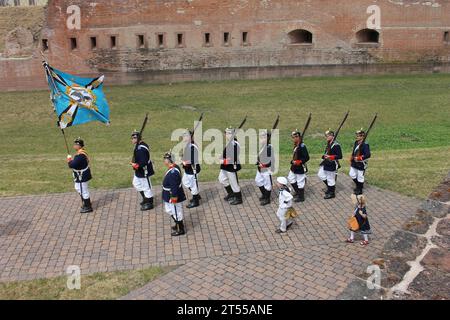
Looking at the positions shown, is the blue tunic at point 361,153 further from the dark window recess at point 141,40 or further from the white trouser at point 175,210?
the dark window recess at point 141,40

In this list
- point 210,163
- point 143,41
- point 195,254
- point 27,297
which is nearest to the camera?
point 27,297

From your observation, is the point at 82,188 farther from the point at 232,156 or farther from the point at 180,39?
the point at 180,39

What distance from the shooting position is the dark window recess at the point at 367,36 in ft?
92.6

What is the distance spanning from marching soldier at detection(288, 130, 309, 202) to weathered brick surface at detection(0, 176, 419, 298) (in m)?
0.34

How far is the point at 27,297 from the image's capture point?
266 inches

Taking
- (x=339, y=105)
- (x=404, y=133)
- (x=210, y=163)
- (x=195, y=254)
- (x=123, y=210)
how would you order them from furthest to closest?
(x=339, y=105) < (x=404, y=133) < (x=210, y=163) < (x=123, y=210) < (x=195, y=254)

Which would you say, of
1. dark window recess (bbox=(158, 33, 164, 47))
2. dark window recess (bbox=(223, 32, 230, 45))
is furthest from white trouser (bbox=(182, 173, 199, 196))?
dark window recess (bbox=(223, 32, 230, 45))

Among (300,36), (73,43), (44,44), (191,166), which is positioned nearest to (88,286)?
(191,166)

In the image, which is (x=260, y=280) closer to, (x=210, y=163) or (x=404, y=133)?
(x=210, y=163)

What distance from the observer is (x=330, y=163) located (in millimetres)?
10070

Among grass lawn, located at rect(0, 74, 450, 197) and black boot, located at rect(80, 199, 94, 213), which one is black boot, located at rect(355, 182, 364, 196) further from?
black boot, located at rect(80, 199, 94, 213)

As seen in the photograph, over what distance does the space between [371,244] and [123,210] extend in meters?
5.24

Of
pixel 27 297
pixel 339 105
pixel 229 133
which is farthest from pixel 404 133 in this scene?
pixel 27 297

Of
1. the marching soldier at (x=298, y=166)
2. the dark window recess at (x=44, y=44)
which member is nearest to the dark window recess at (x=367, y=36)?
the dark window recess at (x=44, y=44)
